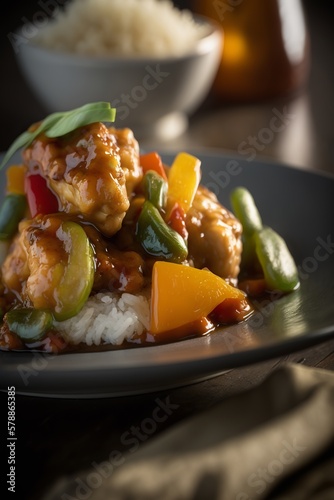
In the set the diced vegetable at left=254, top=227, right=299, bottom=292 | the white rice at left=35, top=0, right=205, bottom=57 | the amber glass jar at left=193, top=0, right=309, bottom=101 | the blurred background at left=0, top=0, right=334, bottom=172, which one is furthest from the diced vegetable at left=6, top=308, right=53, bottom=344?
the amber glass jar at left=193, top=0, right=309, bottom=101

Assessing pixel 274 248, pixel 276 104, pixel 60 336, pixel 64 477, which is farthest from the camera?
pixel 276 104

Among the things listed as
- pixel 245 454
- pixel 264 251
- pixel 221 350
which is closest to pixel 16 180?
pixel 264 251

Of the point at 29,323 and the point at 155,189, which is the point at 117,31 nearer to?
the point at 155,189

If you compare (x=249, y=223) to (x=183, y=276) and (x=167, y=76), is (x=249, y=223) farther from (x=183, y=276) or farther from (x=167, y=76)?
(x=167, y=76)

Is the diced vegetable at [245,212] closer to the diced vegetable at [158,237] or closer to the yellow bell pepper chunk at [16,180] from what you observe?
the diced vegetable at [158,237]

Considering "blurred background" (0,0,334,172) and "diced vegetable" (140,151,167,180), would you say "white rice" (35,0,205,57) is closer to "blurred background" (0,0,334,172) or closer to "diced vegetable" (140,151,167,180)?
"blurred background" (0,0,334,172)

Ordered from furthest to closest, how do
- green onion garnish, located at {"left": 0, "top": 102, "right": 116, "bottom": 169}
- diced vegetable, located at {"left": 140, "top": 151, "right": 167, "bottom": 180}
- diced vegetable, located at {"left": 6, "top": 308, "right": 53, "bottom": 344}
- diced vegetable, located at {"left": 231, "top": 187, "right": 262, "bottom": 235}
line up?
diced vegetable, located at {"left": 231, "top": 187, "right": 262, "bottom": 235} → diced vegetable, located at {"left": 140, "top": 151, "right": 167, "bottom": 180} → green onion garnish, located at {"left": 0, "top": 102, "right": 116, "bottom": 169} → diced vegetable, located at {"left": 6, "top": 308, "right": 53, "bottom": 344}

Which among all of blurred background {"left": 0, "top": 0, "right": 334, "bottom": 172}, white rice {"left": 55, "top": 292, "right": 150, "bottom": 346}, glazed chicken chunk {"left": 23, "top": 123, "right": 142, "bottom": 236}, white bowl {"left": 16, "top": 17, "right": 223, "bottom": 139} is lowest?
blurred background {"left": 0, "top": 0, "right": 334, "bottom": 172}

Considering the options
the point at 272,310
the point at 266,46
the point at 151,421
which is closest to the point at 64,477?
the point at 151,421
